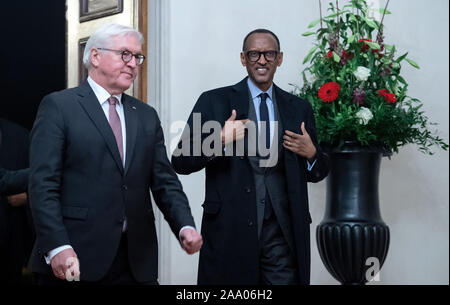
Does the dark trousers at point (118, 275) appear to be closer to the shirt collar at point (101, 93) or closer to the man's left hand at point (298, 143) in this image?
the shirt collar at point (101, 93)

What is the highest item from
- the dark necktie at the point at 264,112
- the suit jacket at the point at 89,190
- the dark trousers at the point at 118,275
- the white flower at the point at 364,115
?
the white flower at the point at 364,115

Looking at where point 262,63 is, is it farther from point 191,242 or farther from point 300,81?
point 300,81

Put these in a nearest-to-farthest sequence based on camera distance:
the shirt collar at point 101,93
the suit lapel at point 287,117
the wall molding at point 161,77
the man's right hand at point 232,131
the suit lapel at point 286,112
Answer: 1. the shirt collar at point 101,93
2. the man's right hand at point 232,131
3. the suit lapel at point 287,117
4. the suit lapel at point 286,112
5. the wall molding at point 161,77

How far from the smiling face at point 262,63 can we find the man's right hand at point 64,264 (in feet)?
4.44

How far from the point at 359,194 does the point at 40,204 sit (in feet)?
8.41

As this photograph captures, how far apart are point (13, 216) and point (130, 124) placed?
2.09 meters

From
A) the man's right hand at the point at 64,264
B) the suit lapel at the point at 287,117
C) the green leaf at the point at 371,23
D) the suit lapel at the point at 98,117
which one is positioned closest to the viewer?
the man's right hand at the point at 64,264

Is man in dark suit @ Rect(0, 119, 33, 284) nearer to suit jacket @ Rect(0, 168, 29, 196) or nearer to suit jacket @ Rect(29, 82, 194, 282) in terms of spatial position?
suit jacket @ Rect(0, 168, 29, 196)

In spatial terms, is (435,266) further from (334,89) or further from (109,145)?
(109,145)

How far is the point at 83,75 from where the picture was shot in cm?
490

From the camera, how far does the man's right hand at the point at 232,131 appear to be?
10.5ft

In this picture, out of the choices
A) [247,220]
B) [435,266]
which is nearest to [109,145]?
[247,220]

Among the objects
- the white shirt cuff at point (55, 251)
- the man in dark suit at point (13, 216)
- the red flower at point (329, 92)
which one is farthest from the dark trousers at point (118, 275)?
the red flower at point (329, 92)

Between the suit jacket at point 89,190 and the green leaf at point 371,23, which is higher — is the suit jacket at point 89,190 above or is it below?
below
